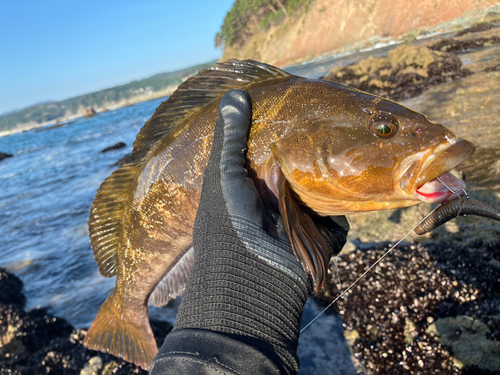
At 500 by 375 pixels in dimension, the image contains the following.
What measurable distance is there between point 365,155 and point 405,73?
15276 mm

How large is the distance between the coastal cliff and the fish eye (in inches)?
1592

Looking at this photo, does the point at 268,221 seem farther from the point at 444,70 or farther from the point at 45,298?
the point at 444,70

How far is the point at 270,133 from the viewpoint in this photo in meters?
1.86

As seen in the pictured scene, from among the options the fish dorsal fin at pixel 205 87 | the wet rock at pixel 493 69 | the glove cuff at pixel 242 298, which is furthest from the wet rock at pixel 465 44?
the glove cuff at pixel 242 298

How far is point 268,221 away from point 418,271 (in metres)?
2.37

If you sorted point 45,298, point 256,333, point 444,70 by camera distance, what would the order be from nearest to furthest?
point 256,333 < point 45,298 < point 444,70

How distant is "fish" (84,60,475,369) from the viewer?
1.60 metres

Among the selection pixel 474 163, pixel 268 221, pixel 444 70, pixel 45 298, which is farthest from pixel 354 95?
pixel 444 70

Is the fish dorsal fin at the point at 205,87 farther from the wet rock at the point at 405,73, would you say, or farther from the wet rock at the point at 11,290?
the wet rock at the point at 405,73

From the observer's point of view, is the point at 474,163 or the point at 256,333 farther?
the point at 474,163

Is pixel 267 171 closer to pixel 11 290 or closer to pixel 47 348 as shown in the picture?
pixel 47 348

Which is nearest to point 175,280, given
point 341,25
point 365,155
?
point 365,155

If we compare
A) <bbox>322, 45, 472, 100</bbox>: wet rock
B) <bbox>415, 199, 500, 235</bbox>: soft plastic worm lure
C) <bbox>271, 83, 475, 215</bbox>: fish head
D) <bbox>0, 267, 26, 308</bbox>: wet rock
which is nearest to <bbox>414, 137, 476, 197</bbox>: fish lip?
<bbox>271, 83, 475, 215</bbox>: fish head

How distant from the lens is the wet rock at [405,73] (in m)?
12.5
